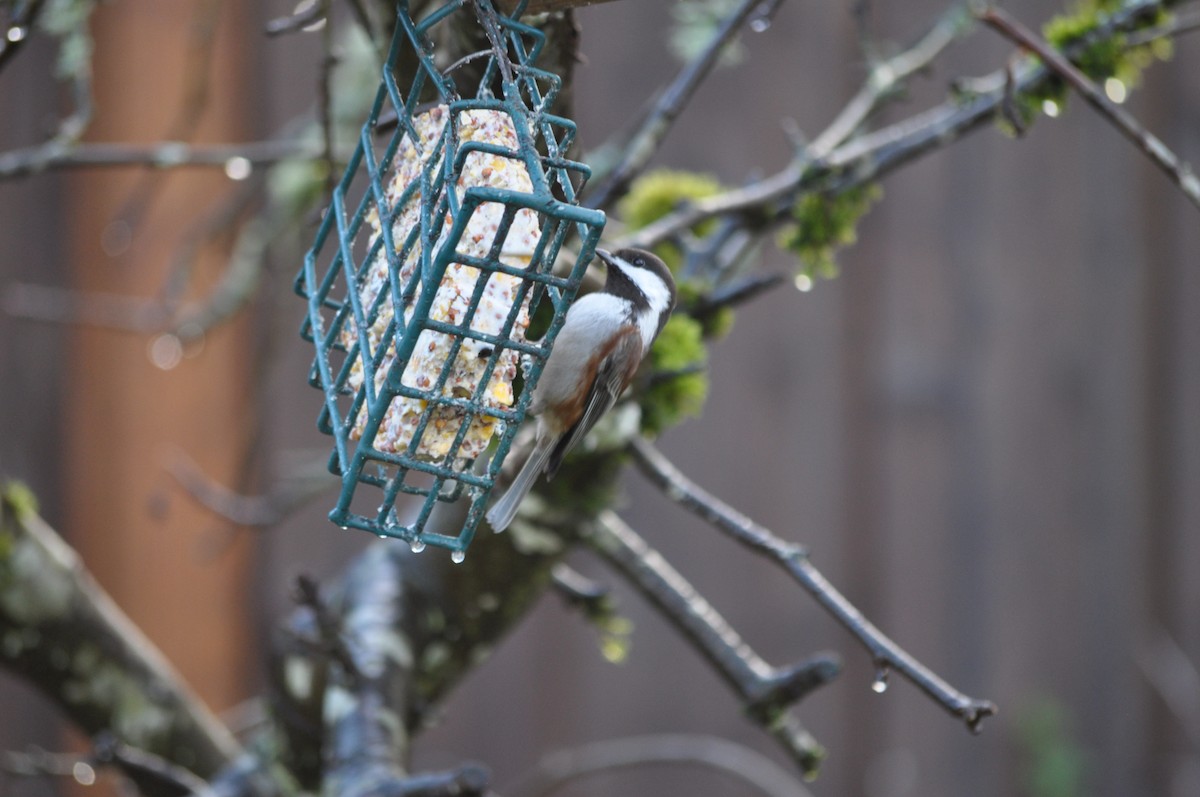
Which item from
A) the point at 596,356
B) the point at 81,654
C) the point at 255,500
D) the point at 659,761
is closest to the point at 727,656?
the point at 659,761

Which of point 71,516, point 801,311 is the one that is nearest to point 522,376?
point 801,311

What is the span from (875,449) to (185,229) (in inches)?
83.6

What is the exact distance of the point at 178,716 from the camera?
257 centimetres

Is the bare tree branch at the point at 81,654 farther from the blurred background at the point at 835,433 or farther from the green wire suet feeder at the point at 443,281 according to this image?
the green wire suet feeder at the point at 443,281

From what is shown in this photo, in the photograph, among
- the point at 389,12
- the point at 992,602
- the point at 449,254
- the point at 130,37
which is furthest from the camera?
the point at 992,602

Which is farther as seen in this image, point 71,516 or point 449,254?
point 71,516

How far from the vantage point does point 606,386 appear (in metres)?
2.07

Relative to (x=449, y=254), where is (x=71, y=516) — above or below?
below

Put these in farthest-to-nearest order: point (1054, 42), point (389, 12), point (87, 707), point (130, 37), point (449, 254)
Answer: point (130, 37)
point (87, 707)
point (1054, 42)
point (389, 12)
point (449, 254)

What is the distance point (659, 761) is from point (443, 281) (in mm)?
1266

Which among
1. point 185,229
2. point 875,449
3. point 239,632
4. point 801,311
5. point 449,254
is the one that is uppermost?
point 801,311

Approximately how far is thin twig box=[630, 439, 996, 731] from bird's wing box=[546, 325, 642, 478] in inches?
6.1

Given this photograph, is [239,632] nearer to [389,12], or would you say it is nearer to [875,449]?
[875,449]

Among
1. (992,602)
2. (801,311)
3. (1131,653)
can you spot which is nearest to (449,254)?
(801,311)
